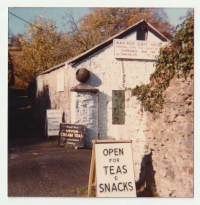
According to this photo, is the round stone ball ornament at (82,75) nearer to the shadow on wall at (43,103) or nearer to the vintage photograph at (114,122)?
the vintage photograph at (114,122)

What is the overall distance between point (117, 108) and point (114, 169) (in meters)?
4.42

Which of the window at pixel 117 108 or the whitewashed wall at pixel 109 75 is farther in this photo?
the window at pixel 117 108

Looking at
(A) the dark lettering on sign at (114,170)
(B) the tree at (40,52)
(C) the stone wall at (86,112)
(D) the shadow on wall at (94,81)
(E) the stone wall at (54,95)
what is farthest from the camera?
(B) the tree at (40,52)

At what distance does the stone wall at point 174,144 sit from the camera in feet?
12.3

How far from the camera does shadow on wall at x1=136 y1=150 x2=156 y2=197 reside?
14.4 feet

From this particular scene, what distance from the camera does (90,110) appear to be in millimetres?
8070

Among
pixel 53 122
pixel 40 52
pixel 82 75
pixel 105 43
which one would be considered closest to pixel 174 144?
pixel 82 75

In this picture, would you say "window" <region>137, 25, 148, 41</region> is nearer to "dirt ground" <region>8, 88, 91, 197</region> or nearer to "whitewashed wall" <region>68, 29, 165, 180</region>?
"whitewashed wall" <region>68, 29, 165, 180</region>

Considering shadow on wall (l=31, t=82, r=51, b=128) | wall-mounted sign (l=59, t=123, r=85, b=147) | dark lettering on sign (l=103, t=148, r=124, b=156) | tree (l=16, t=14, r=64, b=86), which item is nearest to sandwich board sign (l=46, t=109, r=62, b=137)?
wall-mounted sign (l=59, t=123, r=85, b=147)

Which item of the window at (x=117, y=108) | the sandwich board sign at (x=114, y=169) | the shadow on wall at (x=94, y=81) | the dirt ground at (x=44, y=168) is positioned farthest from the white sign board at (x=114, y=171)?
the shadow on wall at (x=94, y=81)

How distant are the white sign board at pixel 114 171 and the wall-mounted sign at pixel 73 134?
3.65 m

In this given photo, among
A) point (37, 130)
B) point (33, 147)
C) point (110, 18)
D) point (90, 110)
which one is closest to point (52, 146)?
point (33, 147)

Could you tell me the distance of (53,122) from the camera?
8.91m
